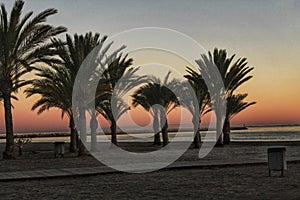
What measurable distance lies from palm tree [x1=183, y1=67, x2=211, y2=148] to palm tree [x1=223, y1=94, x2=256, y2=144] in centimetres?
206

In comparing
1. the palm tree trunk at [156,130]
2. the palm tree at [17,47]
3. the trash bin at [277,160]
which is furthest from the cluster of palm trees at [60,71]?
the trash bin at [277,160]

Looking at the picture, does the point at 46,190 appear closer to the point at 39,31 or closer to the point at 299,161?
the point at 299,161

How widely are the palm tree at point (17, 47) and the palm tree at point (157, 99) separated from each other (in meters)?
15.9

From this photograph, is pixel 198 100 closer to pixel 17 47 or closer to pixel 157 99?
pixel 157 99

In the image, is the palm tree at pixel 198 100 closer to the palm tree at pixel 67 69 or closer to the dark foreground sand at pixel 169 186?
the palm tree at pixel 67 69

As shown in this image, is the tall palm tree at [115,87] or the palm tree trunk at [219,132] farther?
the palm tree trunk at [219,132]

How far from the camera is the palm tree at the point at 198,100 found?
33375 millimetres

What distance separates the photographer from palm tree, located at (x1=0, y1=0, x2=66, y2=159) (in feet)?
74.7

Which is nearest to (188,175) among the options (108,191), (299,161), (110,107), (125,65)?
(108,191)

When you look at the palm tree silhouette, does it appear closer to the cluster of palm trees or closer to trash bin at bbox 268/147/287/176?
the cluster of palm trees

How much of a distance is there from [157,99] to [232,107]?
21.3 ft

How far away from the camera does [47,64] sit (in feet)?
80.4

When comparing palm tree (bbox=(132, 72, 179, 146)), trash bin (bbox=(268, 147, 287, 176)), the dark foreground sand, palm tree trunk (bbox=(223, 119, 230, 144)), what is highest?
palm tree (bbox=(132, 72, 179, 146))

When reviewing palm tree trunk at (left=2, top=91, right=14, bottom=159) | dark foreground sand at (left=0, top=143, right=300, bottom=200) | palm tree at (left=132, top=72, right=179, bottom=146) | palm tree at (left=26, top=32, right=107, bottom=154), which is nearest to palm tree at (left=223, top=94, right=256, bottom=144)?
palm tree at (left=132, top=72, right=179, bottom=146)
